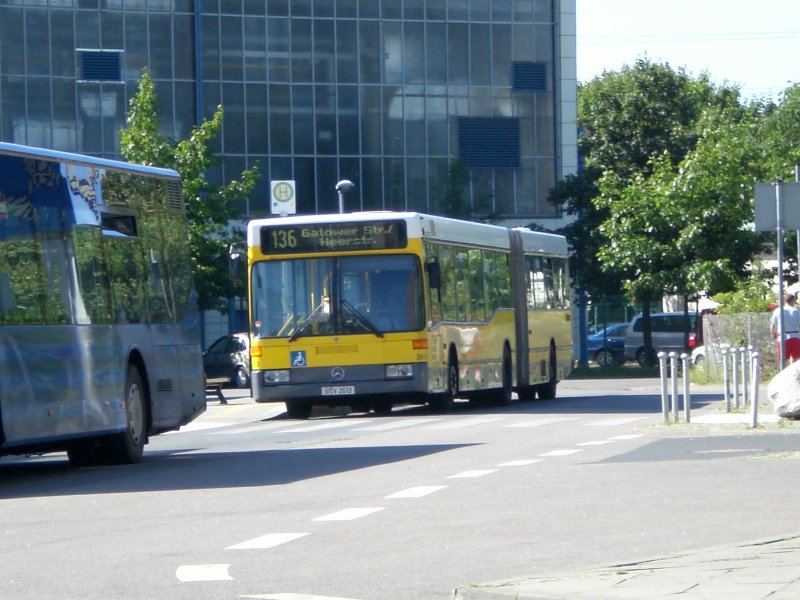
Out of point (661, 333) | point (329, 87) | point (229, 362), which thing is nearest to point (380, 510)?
point (229, 362)

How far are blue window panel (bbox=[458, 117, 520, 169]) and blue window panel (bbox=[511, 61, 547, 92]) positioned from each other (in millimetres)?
1304

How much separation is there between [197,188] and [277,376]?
1725cm

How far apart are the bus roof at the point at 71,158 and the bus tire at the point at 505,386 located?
38.8 feet

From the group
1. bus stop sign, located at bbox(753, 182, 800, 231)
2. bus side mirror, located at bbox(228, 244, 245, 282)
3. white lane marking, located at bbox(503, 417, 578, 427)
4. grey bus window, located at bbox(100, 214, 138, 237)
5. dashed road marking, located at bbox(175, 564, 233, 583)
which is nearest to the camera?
dashed road marking, located at bbox(175, 564, 233, 583)

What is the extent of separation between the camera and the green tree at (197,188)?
137ft

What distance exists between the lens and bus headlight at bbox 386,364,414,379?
81.8ft

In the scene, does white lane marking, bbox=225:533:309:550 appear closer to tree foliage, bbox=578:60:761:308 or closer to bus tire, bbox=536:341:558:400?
bus tire, bbox=536:341:558:400

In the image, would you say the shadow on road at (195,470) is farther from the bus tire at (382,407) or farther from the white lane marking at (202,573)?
the bus tire at (382,407)

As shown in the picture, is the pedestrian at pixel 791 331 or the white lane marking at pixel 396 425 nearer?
the white lane marking at pixel 396 425

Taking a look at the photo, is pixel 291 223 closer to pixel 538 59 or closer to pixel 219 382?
pixel 219 382

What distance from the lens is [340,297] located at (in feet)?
82.4

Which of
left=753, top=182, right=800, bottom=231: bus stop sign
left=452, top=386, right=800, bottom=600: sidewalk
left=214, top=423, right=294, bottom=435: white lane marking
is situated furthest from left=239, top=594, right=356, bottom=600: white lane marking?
left=214, top=423, right=294, bottom=435: white lane marking

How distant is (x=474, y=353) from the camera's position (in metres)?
27.7

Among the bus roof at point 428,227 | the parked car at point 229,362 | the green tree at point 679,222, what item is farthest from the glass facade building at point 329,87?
the bus roof at point 428,227
